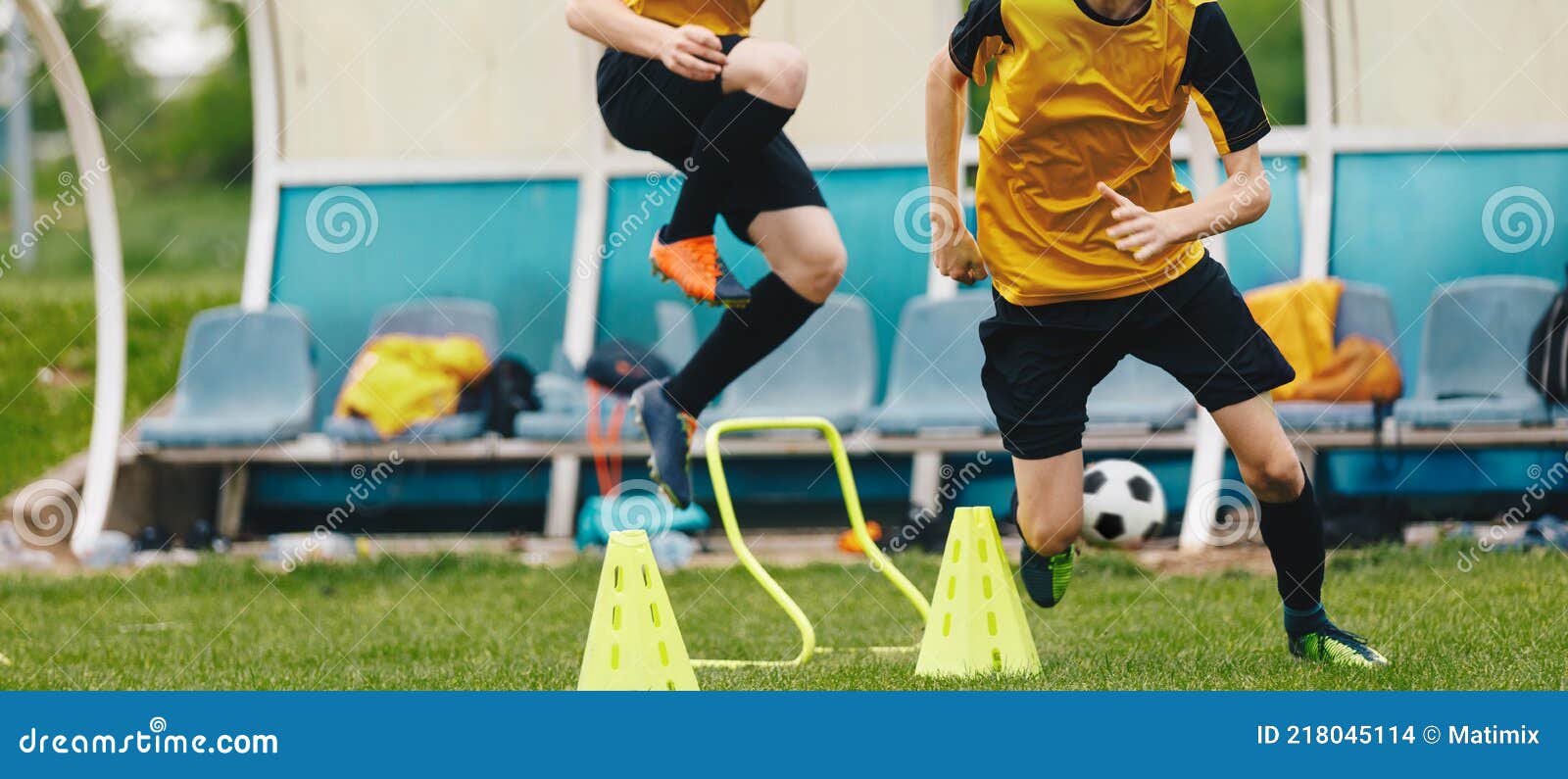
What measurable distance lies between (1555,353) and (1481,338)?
584mm

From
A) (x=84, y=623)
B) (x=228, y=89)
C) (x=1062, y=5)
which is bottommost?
(x=84, y=623)

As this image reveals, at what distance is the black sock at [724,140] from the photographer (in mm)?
4508

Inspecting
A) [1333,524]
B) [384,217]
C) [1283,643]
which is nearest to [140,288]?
[384,217]

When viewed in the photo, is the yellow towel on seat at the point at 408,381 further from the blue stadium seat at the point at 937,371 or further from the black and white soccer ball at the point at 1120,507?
the black and white soccer ball at the point at 1120,507

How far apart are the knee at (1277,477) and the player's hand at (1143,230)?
0.76m

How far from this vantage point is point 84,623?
22.9 feet

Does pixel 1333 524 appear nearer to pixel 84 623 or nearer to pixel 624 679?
pixel 624 679

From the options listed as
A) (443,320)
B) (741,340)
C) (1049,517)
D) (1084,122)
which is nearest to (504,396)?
(443,320)

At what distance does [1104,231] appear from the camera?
4629 millimetres

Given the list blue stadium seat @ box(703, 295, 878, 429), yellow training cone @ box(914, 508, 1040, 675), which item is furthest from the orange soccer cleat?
blue stadium seat @ box(703, 295, 878, 429)

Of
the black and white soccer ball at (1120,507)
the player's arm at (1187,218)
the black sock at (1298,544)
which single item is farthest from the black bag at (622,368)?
the player's arm at (1187,218)

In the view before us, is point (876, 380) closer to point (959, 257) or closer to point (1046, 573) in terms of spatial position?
point (1046, 573)

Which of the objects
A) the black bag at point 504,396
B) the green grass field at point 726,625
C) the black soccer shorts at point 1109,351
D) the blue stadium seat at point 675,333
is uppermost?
the black soccer shorts at point 1109,351

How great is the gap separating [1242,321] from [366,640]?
Answer: 336cm
